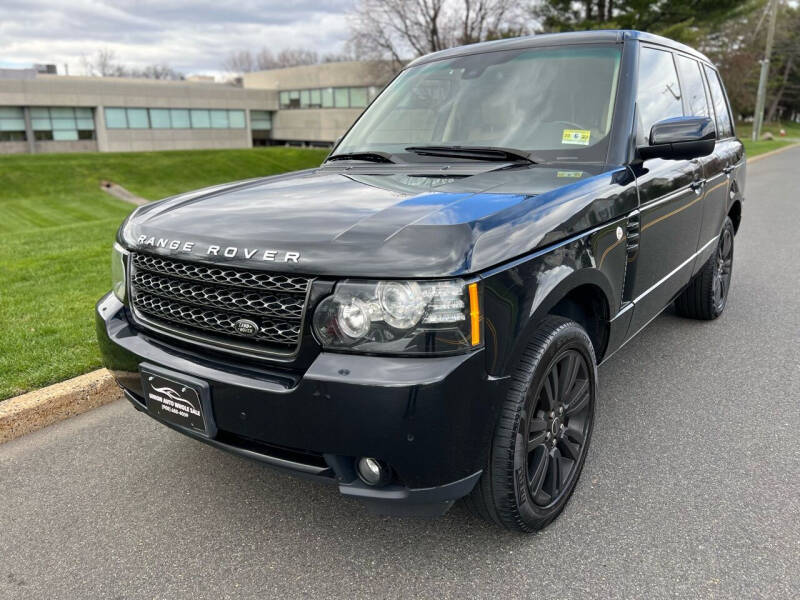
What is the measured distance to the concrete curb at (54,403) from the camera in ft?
11.4

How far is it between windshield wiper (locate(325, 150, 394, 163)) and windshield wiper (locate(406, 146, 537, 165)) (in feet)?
0.51

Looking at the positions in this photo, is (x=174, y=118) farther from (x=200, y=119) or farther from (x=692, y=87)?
(x=692, y=87)

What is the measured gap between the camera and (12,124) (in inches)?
1941

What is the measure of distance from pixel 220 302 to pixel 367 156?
155 centimetres

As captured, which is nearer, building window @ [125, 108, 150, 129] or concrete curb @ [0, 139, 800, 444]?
concrete curb @ [0, 139, 800, 444]

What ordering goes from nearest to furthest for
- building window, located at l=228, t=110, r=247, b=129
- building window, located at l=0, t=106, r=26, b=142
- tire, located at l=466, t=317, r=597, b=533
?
tire, located at l=466, t=317, r=597, b=533 < building window, located at l=0, t=106, r=26, b=142 < building window, located at l=228, t=110, r=247, b=129

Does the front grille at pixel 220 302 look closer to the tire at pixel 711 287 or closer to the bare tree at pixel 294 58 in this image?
the tire at pixel 711 287

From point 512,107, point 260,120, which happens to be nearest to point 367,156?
point 512,107

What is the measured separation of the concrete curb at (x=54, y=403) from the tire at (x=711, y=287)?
13.4ft

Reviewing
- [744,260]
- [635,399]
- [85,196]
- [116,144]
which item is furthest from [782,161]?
[116,144]

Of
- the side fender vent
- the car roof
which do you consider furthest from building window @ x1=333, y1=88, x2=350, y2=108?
the side fender vent

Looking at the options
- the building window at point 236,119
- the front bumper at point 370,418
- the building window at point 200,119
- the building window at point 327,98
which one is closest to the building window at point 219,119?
the building window at point 236,119

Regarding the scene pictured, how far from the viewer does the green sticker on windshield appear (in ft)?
10.1

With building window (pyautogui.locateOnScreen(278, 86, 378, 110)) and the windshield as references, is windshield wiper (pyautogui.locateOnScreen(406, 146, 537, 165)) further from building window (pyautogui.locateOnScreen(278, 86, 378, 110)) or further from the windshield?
building window (pyautogui.locateOnScreen(278, 86, 378, 110))
